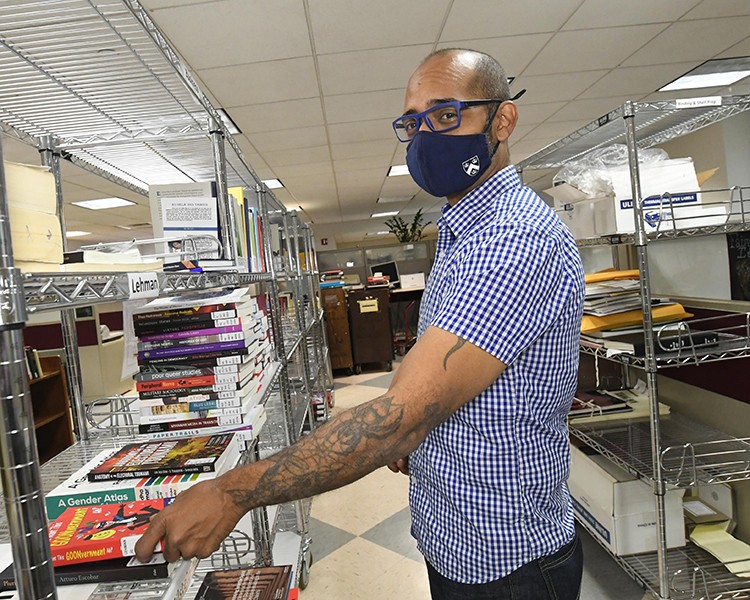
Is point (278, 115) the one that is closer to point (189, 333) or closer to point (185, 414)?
point (189, 333)

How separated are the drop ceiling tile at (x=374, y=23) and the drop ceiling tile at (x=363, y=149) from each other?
2358 mm

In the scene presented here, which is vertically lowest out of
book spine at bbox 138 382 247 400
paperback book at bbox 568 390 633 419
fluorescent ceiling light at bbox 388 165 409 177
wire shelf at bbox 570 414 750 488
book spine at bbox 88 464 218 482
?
wire shelf at bbox 570 414 750 488

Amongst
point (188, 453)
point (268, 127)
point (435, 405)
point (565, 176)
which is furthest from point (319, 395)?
point (435, 405)

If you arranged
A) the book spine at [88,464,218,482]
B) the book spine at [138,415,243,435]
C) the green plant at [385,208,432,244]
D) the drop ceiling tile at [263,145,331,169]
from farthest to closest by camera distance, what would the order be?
the green plant at [385,208,432,244] < the drop ceiling tile at [263,145,331,169] < the book spine at [138,415,243,435] < the book spine at [88,464,218,482]

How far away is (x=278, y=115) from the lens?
4.43 meters

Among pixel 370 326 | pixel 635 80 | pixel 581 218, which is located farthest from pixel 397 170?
pixel 581 218

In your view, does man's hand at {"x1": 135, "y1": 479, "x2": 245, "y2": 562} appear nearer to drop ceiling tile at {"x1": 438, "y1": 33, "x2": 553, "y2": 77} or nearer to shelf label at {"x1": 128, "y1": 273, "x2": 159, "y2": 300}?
shelf label at {"x1": 128, "y1": 273, "x2": 159, "y2": 300}

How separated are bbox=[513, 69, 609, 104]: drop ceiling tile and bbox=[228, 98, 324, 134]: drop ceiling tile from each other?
1.65 metres

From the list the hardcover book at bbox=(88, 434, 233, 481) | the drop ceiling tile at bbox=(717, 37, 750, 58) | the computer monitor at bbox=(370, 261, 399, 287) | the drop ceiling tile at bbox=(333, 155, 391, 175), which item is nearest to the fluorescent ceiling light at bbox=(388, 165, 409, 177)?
the drop ceiling tile at bbox=(333, 155, 391, 175)

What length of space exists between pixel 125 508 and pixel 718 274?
8.31ft

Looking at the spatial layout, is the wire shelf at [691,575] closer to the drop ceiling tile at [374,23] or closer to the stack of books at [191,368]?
the stack of books at [191,368]

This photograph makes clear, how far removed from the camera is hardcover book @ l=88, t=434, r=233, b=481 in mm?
948

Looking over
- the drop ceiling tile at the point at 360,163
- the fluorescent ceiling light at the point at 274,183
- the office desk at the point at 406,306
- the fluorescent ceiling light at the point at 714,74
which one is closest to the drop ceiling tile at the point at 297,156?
the drop ceiling tile at the point at 360,163

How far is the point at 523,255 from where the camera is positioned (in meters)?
0.84
